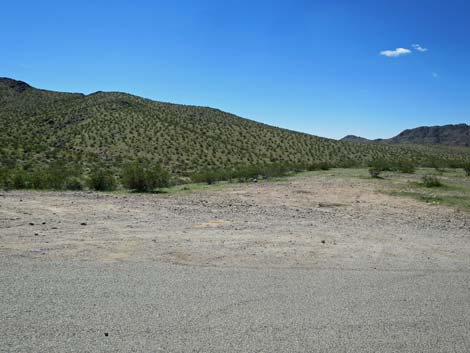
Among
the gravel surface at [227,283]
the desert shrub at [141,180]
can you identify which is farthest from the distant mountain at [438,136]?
the gravel surface at [227,283]

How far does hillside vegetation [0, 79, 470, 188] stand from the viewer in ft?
154

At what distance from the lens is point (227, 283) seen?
22.7ft

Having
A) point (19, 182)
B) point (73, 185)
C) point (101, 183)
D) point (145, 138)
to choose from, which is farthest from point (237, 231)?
point (145, 138)

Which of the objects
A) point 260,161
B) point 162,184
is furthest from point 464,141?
point 162,184

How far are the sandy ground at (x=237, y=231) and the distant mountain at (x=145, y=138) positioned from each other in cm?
2548

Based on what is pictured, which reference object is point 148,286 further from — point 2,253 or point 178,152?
point 178,152

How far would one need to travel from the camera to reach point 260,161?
54.4m

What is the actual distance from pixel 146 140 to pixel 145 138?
107cm

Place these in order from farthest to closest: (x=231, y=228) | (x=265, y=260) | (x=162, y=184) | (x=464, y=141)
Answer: (x=464, y=141) → (x=162, y=184) → (x=231, y=228) → (x=265, y=260)

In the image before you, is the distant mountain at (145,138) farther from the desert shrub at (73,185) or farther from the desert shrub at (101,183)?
the desert shrub at (101,183)

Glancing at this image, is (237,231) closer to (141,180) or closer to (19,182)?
(141,180)

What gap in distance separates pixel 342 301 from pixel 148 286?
110 inches

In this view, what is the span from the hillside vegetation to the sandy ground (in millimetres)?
22764

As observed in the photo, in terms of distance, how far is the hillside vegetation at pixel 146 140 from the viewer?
46.8 metres
